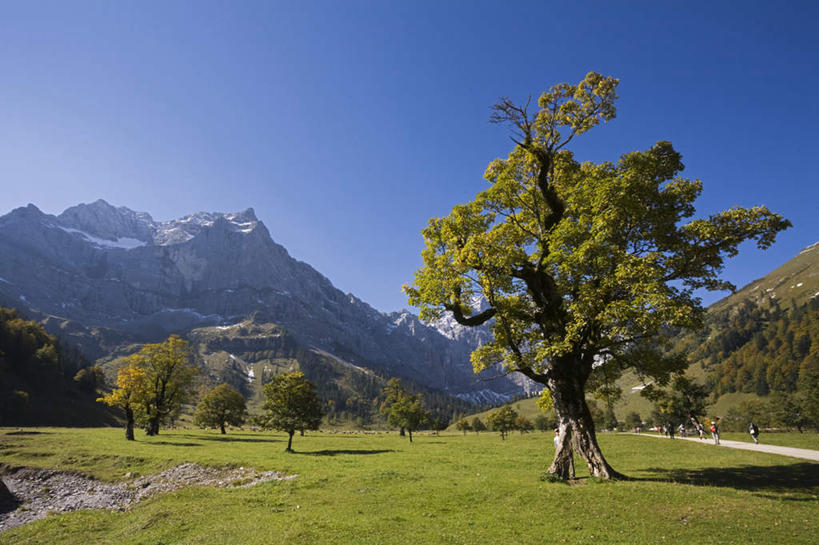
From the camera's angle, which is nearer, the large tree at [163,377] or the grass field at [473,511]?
the grass field at [473,511]

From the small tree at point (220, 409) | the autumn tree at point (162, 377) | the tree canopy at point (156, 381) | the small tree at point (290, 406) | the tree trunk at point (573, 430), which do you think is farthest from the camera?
the small tree at point (220, 409)

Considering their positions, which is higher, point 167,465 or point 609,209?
point 609,209

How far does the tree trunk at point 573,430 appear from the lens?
67.1 ft

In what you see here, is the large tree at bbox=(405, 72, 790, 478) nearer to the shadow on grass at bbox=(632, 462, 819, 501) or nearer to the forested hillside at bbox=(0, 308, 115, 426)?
the shadow on grass at bbox=(632, 462, 819, 501)

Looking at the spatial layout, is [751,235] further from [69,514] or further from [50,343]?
[50,343]

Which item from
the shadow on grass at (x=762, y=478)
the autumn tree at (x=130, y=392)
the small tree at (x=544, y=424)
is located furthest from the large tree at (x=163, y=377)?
the small tree at (x=544, y=424)

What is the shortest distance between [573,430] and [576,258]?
1005cm

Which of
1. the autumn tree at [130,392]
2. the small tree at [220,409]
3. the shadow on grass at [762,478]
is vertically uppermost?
the autumn tree at [130,392]

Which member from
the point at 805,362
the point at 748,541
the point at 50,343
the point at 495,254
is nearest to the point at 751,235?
the point at 495,254

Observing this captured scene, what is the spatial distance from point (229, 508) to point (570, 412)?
18897mm

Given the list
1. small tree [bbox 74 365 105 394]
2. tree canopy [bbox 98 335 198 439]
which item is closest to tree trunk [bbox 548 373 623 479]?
tree canopy [bbox 98 335 198 439]

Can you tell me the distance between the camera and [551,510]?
15289mm

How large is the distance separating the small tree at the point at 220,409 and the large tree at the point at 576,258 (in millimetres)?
87038

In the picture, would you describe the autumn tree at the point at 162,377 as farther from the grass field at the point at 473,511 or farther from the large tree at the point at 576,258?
the large tree at the point at 576,258
